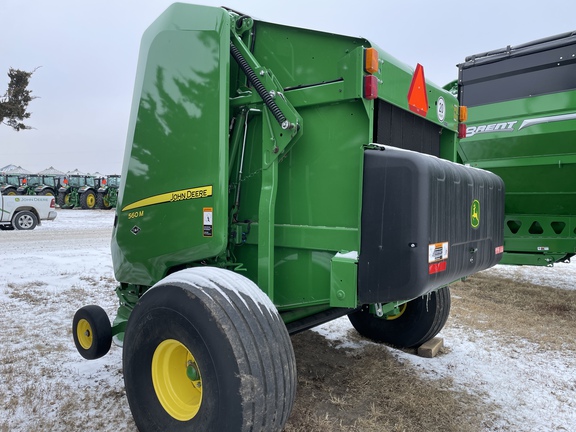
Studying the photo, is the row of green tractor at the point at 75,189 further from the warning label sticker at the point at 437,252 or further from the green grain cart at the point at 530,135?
the warning label sticker at the point at 437,252

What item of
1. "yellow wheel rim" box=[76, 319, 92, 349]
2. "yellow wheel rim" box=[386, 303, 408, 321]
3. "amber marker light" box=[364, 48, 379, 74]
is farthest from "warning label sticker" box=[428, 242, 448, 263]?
"yellow wheel rim" box=[76, 319, 92, 349]

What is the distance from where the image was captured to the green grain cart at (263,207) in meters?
2.10

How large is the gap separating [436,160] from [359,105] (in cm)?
51

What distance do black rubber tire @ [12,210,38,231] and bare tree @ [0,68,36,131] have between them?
2.60 m

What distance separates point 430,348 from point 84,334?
2701 millimetres

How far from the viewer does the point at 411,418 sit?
8.94ft

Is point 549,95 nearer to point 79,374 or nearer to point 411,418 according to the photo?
point 411,418

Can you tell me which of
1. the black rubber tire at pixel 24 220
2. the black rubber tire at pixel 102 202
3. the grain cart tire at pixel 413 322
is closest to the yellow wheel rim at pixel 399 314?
the grain cart tire at pixel 413 322

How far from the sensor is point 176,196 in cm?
269

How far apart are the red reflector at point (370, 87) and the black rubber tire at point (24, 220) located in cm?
1451

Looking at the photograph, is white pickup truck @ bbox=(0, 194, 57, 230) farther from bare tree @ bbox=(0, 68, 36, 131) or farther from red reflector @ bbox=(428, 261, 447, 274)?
red reflector @ bbox=(428, 261, 447, 274)

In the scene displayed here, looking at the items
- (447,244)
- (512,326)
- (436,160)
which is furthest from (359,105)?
(512,326)

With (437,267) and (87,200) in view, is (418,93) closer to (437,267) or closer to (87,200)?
(437,267)

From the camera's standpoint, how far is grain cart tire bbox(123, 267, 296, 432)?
1.95 metres
